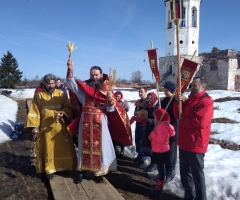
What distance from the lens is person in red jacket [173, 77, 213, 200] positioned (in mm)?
3145

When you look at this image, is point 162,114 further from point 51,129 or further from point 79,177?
point 51,129

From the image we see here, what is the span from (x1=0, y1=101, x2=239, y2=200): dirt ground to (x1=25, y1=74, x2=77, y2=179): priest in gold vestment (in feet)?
1.02

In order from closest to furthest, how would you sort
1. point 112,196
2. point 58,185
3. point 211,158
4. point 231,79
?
point 112,196
point 58,185
point 211,158
point 231,79

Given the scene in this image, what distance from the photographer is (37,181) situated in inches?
175

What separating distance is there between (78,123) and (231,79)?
33.0 meters

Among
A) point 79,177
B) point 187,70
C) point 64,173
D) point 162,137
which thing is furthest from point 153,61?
point 64,173

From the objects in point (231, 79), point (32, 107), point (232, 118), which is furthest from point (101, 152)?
point (231, 79)

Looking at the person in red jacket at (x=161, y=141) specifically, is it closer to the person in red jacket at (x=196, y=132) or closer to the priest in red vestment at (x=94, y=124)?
the person in red jacket at (x=196, y=132)

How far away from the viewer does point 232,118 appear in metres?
10.1

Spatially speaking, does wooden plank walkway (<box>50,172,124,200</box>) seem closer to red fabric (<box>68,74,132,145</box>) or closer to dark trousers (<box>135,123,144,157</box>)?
red fabric (<box>68,74,132,145</box>)

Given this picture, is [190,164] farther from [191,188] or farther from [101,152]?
[101,152]

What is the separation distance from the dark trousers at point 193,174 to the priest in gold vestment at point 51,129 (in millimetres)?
2051

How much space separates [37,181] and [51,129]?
104 cm

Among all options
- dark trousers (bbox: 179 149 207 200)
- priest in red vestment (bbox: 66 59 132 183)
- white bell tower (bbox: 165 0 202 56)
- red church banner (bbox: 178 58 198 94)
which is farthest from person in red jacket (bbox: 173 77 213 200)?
white bell tower (bbox: 165 0 202 56)
